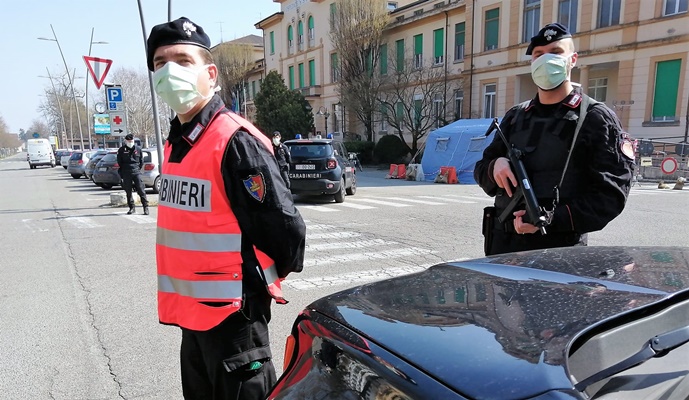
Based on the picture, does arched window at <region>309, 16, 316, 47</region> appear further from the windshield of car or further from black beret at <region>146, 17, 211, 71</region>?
black beret at <region>146, 17, 211, 71</region>

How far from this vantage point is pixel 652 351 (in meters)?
1.15

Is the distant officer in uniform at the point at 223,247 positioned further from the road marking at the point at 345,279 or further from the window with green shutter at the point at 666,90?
the window with green shutter at the point at 666,90

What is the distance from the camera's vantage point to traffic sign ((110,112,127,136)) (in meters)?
12.8

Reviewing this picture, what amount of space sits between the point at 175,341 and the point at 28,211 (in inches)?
406

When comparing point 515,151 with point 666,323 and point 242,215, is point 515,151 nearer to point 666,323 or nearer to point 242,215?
point 666,323

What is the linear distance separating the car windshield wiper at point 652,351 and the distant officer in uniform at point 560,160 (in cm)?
123

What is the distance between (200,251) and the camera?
71.7 inches

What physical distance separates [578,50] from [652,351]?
2357 cm

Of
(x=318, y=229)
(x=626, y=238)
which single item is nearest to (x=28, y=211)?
(x=318, y=229)

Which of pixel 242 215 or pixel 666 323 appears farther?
pixel 242 215

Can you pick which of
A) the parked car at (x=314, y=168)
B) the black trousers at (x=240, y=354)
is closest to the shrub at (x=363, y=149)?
the parked car at (x=314, y=168)

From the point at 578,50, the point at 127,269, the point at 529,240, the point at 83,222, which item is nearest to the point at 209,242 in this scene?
the point at 529,240

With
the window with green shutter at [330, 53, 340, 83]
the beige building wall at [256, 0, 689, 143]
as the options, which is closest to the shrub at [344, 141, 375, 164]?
the beige building wall at [256, 0, 689, 143]

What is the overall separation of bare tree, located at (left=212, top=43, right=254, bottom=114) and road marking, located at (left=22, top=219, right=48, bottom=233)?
38357mm
